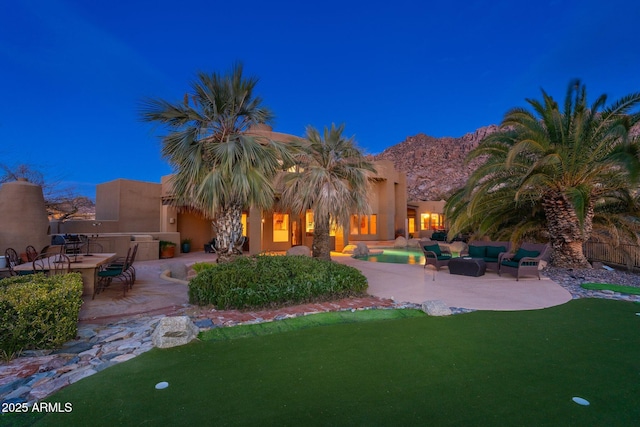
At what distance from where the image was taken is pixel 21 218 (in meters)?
8.93

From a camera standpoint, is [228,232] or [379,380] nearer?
[379,380]

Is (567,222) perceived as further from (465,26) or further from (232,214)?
(465,26)

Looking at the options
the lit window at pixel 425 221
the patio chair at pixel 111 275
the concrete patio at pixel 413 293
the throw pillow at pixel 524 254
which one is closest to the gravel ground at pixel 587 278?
the concrete patio at pixel 413 293

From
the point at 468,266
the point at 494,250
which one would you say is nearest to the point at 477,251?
the point at 494,250

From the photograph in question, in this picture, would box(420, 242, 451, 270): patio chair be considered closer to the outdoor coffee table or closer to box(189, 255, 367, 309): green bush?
the outdoor coffee table

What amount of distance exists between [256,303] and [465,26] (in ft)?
180

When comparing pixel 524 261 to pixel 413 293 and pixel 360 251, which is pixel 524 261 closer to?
pixel 413 293

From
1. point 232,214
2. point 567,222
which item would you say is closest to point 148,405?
point 232,214

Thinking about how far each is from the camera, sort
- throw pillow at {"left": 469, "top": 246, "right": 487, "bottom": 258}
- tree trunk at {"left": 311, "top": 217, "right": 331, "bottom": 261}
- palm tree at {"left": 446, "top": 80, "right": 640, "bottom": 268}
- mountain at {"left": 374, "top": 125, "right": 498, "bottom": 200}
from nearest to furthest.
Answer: palm tree at {"left": 446, "top": 80, "right": 640, "bottom": 268} → throw pillow at {"left": 469, "top": 246, "right": 487, "bottom": 258} → tree trunk at {"left": 311, "top": 217, "right": 331, "bottom": 261} → mountain at {"left": 374, "top": 125, "right": 498, "bottom": 200}

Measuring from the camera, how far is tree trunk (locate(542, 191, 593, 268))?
1027 cm

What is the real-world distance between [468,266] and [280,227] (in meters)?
10.6

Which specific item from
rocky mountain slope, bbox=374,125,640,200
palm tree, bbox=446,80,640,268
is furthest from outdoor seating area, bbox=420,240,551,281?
rocky mountain slope, bbox=374,125,640,200

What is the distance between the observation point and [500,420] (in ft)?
8.60

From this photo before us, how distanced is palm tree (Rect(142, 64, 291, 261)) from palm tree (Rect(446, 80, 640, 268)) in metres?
7.43
